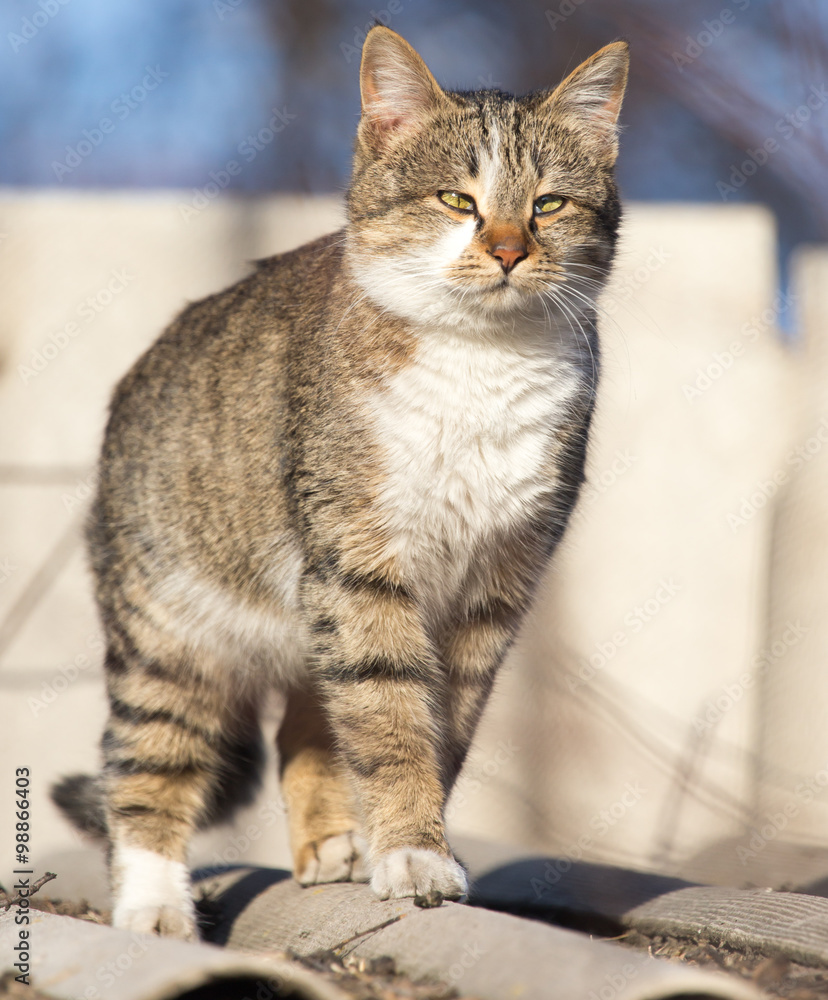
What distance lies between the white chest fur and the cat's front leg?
0.15 meters

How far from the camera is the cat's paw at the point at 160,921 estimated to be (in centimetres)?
257

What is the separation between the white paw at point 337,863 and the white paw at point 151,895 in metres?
0.35

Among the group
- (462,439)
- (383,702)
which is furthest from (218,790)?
(462,439)

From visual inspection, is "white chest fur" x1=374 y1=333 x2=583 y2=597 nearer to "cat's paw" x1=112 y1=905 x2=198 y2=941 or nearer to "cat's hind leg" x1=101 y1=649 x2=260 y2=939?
"cat's hind leg" x1=101 y1=649 x2=260 y2=939

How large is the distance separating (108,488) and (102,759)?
2.71 feet

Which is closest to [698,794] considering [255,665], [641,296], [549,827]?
[549,827]

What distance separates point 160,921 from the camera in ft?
8.51

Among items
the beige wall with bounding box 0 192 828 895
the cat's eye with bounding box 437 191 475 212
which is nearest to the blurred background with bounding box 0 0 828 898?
the beige wall with bounding box 0 192 828 895

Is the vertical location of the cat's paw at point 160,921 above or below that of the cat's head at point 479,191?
below

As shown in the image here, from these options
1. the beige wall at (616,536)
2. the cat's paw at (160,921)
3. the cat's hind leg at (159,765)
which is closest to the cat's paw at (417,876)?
the cat's paw at (160,921)

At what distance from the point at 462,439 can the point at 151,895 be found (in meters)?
1.46

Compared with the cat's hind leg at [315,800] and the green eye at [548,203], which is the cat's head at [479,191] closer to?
the green eye at [548,203]

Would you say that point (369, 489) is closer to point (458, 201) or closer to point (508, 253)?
point (508, 253)

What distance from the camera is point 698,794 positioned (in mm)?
4926
